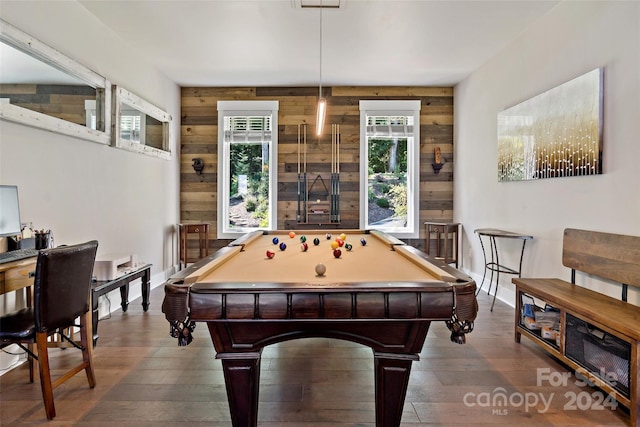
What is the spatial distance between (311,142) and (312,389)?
3.84 metres

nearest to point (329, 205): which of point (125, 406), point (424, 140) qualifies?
point (424, 140)

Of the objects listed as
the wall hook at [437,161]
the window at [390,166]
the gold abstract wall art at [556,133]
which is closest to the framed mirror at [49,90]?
the window at [390,166]

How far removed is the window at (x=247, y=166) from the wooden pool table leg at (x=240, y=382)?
3.76 metres

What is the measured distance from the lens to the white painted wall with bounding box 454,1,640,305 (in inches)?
92.7

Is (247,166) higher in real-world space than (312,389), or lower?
higher

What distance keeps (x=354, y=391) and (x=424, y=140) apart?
4.15 meters

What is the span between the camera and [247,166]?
539 centimetres

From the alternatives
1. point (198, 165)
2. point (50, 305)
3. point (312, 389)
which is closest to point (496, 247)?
point (312, 389)

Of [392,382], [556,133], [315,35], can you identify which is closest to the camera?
[392,382]

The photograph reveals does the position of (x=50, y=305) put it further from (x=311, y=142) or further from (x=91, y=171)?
(x=311, y=142)

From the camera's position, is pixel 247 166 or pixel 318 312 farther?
pixel 247 166

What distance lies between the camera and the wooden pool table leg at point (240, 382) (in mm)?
1542

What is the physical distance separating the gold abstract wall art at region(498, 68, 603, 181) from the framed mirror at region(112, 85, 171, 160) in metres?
4.07

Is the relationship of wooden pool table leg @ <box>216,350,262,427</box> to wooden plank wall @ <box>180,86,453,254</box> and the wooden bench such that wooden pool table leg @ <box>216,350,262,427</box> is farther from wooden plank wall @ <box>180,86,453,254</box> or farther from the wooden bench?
wooden plank wall @ <box>180,86,453,254</box>
